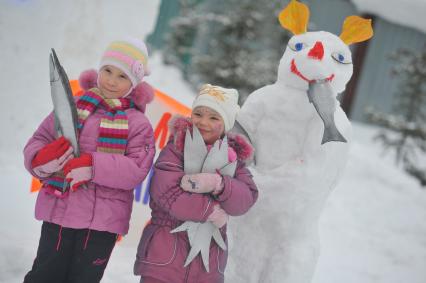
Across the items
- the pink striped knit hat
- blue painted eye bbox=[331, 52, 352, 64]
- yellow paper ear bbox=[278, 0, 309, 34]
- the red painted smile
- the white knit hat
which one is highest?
yellow paper ear bbox=[278, 0, 309, 34]

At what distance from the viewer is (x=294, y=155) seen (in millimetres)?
2246

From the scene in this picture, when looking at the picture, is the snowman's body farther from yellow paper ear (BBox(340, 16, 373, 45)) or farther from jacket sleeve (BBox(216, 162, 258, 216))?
jacket sleeve (BBox(216, 162, 258, 216))

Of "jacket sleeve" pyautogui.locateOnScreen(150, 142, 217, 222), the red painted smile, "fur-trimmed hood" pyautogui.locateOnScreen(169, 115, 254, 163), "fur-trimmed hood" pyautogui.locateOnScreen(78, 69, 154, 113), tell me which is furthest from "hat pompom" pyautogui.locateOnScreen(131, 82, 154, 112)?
the red painted smile

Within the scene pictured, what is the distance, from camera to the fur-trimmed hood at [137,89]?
1938mm

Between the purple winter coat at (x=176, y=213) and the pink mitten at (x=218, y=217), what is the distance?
21mm

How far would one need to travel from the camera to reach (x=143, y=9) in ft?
12.2

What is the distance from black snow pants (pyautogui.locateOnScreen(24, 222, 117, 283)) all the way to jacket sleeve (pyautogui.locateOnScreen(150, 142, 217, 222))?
12.5 inches

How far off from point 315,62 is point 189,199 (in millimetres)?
947

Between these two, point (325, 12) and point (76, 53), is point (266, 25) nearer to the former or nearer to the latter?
point (325, 12)

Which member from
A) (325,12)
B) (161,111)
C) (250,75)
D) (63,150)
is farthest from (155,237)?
(325,12)

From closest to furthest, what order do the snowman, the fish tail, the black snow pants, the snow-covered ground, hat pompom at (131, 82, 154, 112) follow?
1. the black snow pants
2. hat pompom at (131, 82, 154, 112)
3. the fish tail
4. the snowman
5. the snow-covered ground

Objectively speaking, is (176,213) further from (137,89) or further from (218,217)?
(137,89)

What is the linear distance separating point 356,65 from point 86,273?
740 centimetres

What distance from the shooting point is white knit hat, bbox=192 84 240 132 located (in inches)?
74.3
